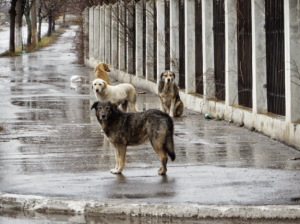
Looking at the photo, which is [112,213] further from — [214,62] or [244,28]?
[214,62]

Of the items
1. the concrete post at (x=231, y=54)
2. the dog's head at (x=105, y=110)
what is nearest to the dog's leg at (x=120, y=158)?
the dog's head at (x=105, y=110)

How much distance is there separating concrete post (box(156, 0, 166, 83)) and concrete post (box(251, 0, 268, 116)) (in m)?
7.59

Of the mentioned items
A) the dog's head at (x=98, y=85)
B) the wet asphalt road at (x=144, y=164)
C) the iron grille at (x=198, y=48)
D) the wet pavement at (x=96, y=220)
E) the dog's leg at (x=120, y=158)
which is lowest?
the wet pavement at (x=96, y=220)

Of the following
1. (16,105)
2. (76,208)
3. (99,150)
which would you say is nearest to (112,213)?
(76,208)

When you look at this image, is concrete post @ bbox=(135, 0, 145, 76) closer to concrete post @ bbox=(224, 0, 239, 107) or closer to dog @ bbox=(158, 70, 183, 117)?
dog @ bbox=(158, 70, 183, 117)

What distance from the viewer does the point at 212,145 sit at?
451 inches

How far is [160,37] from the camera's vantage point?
67.7 feet

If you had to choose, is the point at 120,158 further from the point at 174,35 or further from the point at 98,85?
the point at 174,35

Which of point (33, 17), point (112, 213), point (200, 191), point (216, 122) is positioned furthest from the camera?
point (33, 17)

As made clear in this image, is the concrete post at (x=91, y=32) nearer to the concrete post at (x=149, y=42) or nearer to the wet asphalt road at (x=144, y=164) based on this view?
the concrete post at (x=149, y=42)

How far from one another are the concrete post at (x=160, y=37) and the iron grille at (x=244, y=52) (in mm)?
6145

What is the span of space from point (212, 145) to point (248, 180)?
3.13m

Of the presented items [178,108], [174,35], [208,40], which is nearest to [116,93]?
[178,108]

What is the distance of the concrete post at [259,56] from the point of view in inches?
503
